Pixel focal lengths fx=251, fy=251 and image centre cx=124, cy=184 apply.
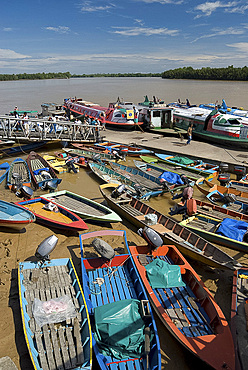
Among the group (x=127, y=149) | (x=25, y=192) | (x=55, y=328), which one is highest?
(x=127, y=149)

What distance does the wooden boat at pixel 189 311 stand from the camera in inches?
231

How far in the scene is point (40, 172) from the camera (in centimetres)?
1739

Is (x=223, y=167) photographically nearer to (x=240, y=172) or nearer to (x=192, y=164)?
(x=240, y=172)

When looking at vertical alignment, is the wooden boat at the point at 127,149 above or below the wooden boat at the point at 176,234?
above

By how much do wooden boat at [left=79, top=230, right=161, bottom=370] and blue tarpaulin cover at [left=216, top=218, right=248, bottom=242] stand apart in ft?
13.8

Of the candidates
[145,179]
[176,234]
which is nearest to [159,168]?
[145,179]

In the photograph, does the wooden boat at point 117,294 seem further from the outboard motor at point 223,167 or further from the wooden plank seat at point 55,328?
the outboard motor at point 223,167

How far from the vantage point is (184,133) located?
85.6 ft

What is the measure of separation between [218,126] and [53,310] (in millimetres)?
21718

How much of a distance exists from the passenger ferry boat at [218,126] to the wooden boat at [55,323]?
18.9 metres

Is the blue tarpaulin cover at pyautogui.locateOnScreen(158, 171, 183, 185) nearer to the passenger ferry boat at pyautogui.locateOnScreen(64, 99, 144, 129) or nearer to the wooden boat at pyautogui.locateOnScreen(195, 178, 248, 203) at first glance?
the wooden boat at pyautogui.locateOnScreen(195, 178, 248, 203)

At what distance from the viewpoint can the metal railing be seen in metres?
20.9

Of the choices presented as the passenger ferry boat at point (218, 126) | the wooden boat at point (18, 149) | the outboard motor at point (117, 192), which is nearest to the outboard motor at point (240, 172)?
the passenger ferry boat at point (218, 126)

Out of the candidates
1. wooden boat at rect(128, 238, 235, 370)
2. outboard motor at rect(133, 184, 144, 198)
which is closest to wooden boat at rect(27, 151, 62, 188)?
outboard motor at rect(133, 184, 144, 198)
